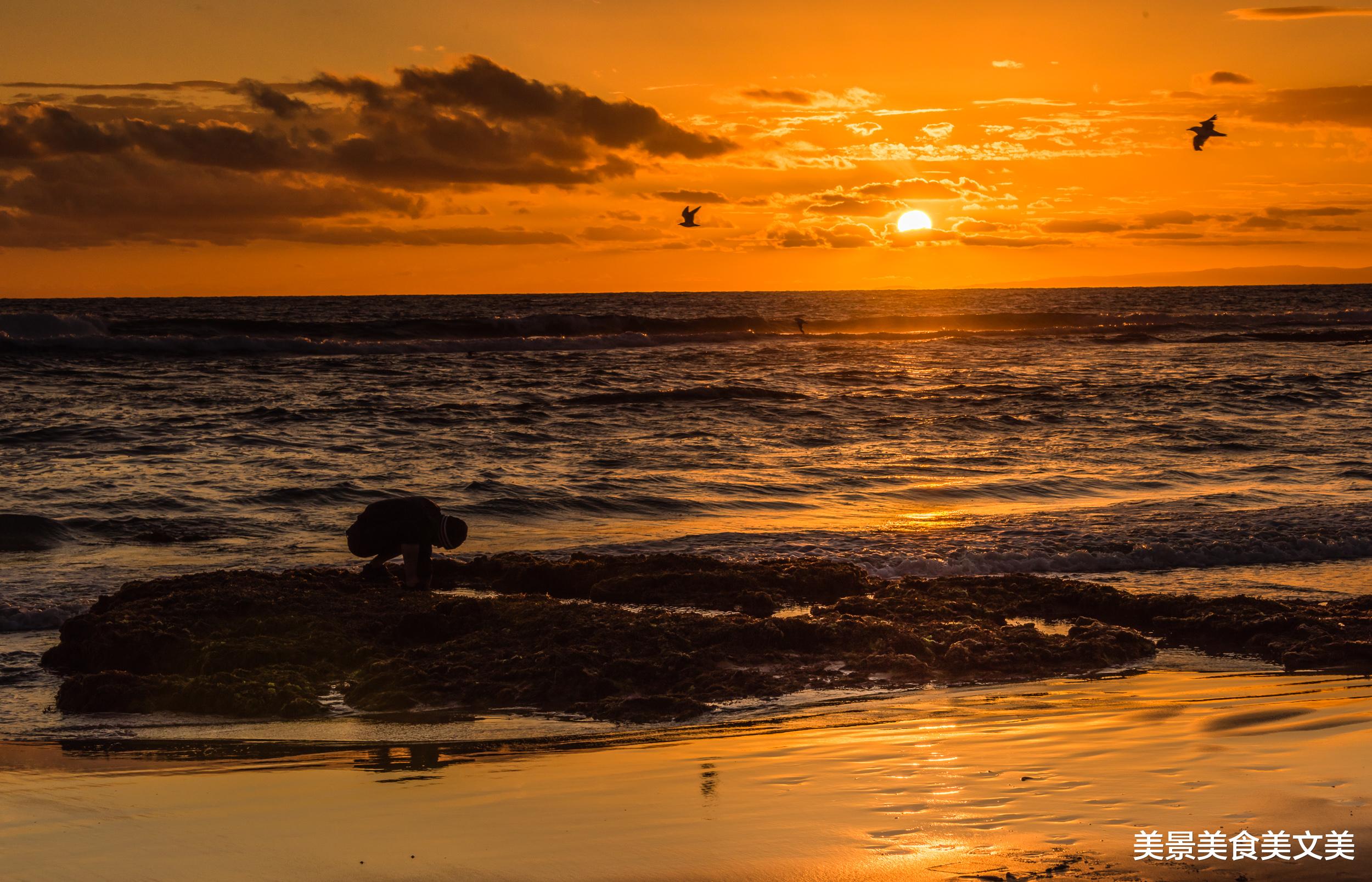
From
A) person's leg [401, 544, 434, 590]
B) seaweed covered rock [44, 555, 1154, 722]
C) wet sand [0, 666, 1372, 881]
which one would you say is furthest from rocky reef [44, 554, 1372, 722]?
wet sand [0, 666, 1372, 881]

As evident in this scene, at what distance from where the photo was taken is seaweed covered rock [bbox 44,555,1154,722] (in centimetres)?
627

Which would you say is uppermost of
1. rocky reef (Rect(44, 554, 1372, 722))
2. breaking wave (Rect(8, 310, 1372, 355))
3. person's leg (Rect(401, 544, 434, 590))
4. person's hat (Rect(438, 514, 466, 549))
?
breaking wave (Rect(8, 310, 1372, 355))

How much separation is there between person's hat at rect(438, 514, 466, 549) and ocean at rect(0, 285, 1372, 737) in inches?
90.3

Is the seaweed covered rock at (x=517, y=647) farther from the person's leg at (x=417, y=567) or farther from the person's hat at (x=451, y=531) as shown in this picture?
the person's hat at (x=451, y=531)

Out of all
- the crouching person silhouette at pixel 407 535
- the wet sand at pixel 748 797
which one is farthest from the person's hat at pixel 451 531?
the wet sand at pixel 748 797

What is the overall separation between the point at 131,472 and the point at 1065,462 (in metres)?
12.8

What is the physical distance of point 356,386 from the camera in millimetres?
26984

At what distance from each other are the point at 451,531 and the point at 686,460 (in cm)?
793

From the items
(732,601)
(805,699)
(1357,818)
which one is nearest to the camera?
(1357,818)

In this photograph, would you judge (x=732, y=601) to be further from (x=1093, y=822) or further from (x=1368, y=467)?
(x=1368, y=467)

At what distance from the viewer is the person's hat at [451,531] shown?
28.2 feet

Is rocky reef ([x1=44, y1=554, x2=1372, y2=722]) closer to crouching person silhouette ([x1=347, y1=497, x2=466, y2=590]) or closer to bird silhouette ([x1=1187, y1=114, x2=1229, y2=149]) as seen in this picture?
crouching person silhouette ([x1=347, y1=497, x2=466, y2=590])

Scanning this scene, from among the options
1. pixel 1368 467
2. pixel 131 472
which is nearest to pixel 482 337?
pixel 131 472

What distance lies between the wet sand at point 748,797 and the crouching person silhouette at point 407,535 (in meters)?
2.98
